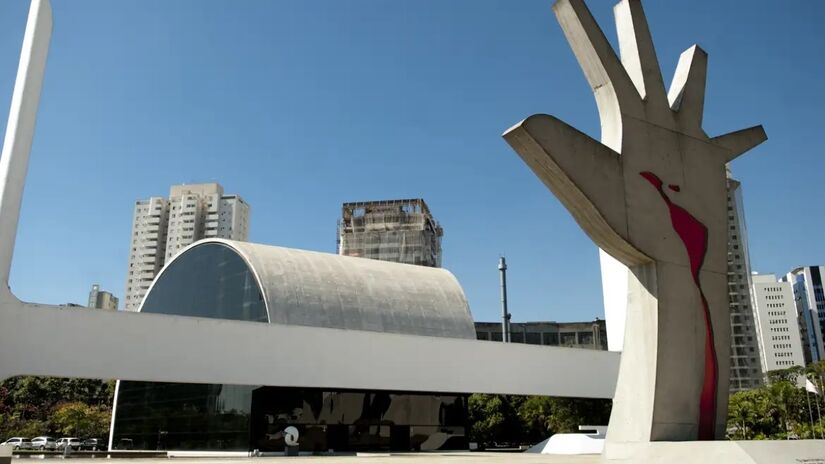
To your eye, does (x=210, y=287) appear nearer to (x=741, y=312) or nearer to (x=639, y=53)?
(x=639, y=53)

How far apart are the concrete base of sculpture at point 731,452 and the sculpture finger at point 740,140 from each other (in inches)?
204

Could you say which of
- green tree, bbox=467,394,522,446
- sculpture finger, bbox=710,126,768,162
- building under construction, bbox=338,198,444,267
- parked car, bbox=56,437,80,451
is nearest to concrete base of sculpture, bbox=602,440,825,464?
sculpture finger, bbox=710,126,768,162

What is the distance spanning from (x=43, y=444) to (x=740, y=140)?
35.5m

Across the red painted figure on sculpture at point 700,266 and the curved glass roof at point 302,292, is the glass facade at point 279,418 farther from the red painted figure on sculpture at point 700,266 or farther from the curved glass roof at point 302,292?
the red painted figure on sculpture at point 700,266

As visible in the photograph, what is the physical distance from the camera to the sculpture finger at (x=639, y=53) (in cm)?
1135

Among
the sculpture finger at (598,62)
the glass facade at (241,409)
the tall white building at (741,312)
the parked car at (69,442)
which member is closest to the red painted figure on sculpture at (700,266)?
the sculpture finger at (598,62)

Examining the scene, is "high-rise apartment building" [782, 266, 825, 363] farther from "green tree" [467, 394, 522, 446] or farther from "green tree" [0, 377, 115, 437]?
"green tree" [0, 377, 115, 437]

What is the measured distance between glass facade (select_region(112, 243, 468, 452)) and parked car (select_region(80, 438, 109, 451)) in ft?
29.1

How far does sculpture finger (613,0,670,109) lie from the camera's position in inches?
447

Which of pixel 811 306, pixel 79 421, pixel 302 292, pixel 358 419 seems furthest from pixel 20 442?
pixel 811 306

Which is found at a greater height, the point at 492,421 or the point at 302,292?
the point at 302,292

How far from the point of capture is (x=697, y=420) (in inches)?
410

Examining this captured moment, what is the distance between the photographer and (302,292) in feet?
85.9

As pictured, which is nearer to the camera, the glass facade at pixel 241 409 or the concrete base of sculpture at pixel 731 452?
the concrete base of sculpture at pixel 731 452
